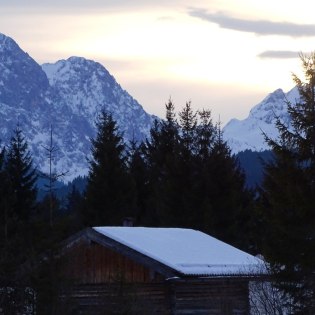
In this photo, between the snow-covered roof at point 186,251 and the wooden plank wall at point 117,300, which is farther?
the snow-covered roof at point 186,251

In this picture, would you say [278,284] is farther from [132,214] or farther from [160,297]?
[132,214]

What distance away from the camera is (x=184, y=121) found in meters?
57.8

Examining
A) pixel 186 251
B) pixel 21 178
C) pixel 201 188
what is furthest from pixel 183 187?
pixel 186 251

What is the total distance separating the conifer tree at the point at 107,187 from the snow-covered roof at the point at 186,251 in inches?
712

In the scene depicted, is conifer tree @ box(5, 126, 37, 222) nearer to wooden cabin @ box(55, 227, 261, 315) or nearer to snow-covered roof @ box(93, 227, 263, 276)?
snow-covered roof @ box(93, 227, 263, 276)

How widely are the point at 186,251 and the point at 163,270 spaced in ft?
7.81

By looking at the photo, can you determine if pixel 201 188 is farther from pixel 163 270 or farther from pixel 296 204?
pixel 296 204

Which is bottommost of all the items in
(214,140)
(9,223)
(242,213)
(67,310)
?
(67,310)

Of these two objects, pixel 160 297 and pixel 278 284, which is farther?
pixel 160 297

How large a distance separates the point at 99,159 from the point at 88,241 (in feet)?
80.5

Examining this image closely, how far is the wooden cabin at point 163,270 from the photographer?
Result: 3080 cm

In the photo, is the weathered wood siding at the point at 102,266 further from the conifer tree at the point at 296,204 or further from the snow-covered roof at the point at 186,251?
the conifer tree at the point at 296,204

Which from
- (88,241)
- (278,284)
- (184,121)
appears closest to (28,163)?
(184,121)

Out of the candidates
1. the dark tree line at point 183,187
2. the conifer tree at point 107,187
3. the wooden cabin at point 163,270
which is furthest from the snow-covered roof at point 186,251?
the conifer tree at point 107,187
